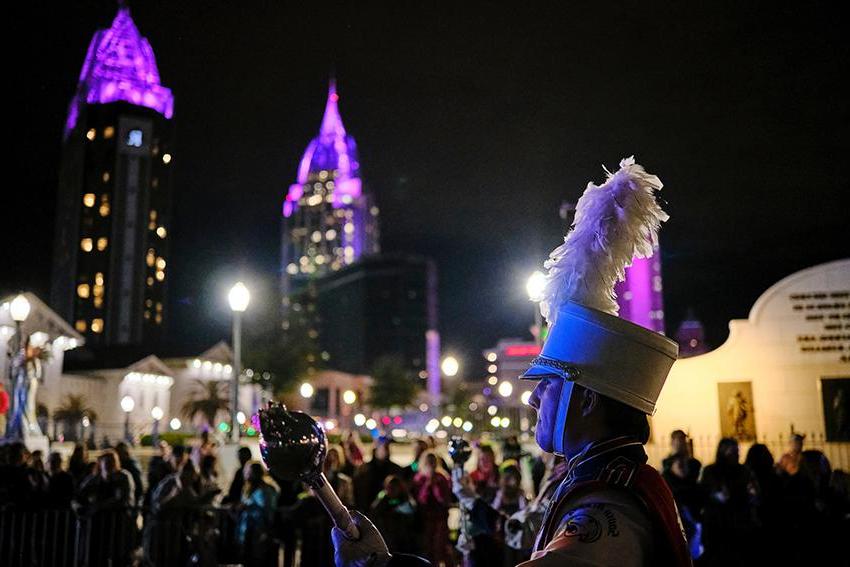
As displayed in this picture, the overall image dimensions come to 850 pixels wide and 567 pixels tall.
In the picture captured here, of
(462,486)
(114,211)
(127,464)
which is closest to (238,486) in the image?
(127,464)

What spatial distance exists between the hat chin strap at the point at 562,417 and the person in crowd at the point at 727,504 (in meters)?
7.24

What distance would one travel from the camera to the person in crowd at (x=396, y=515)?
934 cm

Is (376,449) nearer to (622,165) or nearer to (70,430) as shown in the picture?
(622,165)

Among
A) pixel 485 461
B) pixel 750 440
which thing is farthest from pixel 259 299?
pixel 485 461

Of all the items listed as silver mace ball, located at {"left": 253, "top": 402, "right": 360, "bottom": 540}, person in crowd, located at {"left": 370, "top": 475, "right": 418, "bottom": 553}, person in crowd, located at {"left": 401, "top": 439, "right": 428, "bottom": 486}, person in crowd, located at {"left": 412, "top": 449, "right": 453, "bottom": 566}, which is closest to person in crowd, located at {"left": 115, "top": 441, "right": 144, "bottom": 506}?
person in crowd, located at {"left": 401, "top": 439, "right": 428, "bottom": 486}

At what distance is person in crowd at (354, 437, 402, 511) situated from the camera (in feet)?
37.1

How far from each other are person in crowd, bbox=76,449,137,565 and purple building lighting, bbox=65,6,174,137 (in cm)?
10887

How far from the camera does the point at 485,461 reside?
1052 centimetres

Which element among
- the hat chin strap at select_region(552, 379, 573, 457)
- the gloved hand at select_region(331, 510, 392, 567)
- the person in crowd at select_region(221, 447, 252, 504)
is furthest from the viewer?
the person in crowd at select_region(221, 447, 252, 504)

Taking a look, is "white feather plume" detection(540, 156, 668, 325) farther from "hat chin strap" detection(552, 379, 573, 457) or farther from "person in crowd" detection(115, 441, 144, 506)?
"person in crowd" detection(115, 441, 144, 506)

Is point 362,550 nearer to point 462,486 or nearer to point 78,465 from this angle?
point 462,486

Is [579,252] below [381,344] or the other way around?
below

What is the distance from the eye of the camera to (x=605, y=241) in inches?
112

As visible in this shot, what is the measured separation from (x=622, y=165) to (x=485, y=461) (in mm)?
8095
